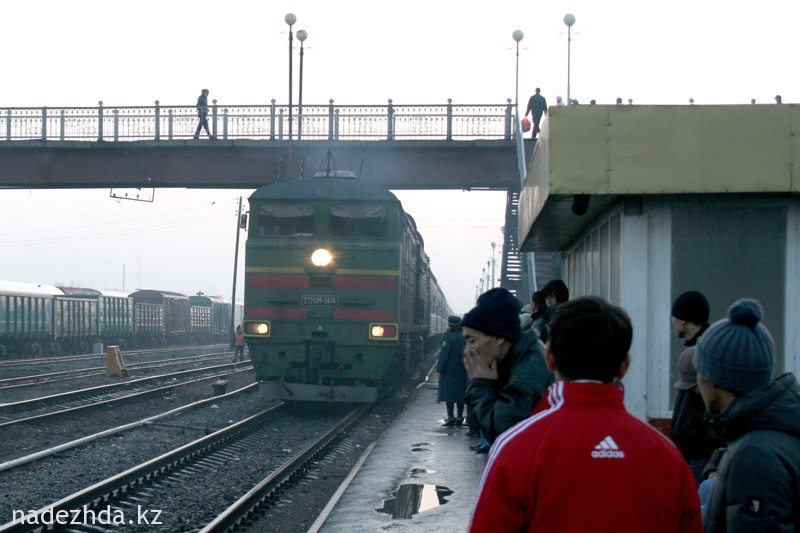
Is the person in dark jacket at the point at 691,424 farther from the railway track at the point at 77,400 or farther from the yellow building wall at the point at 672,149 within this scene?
the railway track at the point at 77,400

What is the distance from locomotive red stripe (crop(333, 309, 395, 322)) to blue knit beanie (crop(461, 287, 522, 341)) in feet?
36.5

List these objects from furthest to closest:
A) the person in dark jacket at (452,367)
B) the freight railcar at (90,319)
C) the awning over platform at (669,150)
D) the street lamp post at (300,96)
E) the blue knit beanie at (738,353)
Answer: the freight railcar at (90,319)
the street lamp post at (300,96)
the person in dark jacket at (452,367)
the awning over platform at (669,150)
the blue knit beanie at (738,353)

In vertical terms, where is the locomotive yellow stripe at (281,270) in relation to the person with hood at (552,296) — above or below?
above

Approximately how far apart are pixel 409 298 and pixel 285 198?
128 inches

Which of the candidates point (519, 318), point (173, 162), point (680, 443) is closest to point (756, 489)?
point (519, 318)

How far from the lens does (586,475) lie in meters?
2.27

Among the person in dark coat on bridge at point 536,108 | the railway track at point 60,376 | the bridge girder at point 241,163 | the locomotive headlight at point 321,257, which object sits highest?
the person in dark coat on bridge at point 536,108

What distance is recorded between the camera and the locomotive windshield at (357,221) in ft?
49.5

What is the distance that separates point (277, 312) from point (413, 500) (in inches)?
261

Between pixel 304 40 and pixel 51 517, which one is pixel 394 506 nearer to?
pixel 51 517

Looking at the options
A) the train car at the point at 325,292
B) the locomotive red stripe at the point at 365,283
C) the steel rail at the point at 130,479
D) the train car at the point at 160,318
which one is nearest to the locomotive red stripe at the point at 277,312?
the train car at the point at 325,292

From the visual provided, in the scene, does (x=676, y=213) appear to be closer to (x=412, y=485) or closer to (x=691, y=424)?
(x=691, y=424)

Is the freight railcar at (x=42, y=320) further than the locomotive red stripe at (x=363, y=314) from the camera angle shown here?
Yes

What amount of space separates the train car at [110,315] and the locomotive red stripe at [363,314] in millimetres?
28742
